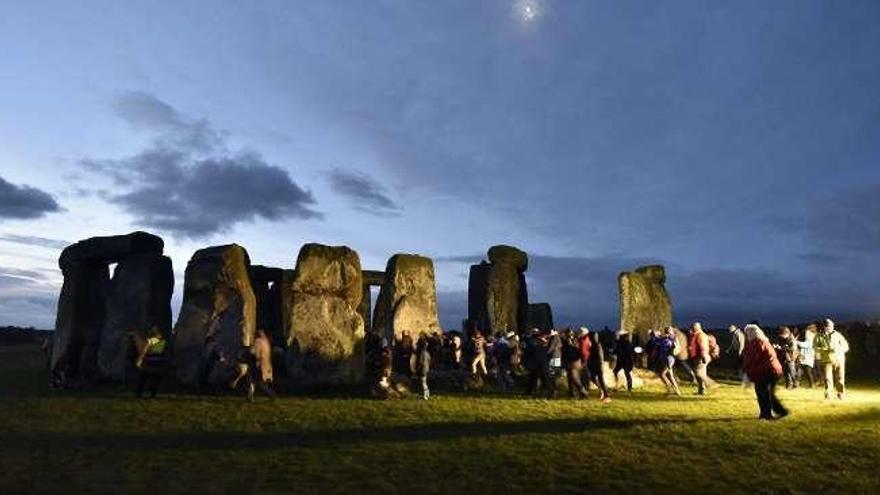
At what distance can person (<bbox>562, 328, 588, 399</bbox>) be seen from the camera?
1919 centimetres

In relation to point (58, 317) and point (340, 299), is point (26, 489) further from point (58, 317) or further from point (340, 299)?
point (58, 317)

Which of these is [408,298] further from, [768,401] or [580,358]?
[768,401]

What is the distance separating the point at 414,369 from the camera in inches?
835

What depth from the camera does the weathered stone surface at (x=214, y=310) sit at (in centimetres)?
2186

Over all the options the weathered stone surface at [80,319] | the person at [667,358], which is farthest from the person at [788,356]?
the weathered stone surface at [80,319]

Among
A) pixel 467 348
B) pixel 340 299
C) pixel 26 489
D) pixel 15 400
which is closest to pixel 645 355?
pixel 467 348

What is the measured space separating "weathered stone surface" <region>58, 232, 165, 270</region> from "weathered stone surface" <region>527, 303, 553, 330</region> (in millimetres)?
20730

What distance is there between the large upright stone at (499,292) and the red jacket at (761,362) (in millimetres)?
15069

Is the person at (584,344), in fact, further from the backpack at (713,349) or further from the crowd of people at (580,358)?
the backpack at (713,349)

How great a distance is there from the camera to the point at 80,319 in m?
25.8

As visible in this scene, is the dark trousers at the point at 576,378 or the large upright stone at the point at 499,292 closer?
the dark trousers at the point at 576,378

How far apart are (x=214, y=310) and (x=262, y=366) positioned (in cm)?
433

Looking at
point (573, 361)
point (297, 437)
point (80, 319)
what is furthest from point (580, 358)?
point (80, 319)

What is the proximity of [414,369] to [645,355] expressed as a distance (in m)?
9.83
